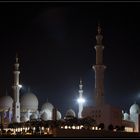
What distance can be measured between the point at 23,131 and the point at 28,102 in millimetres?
12208

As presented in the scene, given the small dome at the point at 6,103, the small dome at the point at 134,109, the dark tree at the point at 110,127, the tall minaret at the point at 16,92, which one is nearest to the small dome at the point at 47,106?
the small dome at the point at 6,103

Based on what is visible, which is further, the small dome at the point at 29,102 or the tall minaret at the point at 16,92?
the small dome at the point at 29,102

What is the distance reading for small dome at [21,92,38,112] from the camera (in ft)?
185

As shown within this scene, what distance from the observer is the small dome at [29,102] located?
5628 centimetres

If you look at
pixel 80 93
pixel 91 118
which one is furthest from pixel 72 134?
pixel 80 93

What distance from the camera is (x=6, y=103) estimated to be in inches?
2172

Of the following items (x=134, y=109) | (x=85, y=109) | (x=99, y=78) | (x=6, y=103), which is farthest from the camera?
(x=134, y=109)

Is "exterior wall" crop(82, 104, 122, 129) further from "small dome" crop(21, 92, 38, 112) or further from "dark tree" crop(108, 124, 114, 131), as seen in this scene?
"small dome" crop(21, 92, 38, 112)

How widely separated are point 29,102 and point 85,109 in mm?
13461

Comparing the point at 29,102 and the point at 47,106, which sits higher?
the point at 29,102

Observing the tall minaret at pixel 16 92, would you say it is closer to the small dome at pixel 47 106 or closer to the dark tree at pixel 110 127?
the small dome at pixel 47 106

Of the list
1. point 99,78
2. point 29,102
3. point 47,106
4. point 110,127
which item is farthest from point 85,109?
point 47,106

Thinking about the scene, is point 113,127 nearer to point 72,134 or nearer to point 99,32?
point 72,134

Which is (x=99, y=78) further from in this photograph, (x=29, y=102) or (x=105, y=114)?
(x=29, y=102)
